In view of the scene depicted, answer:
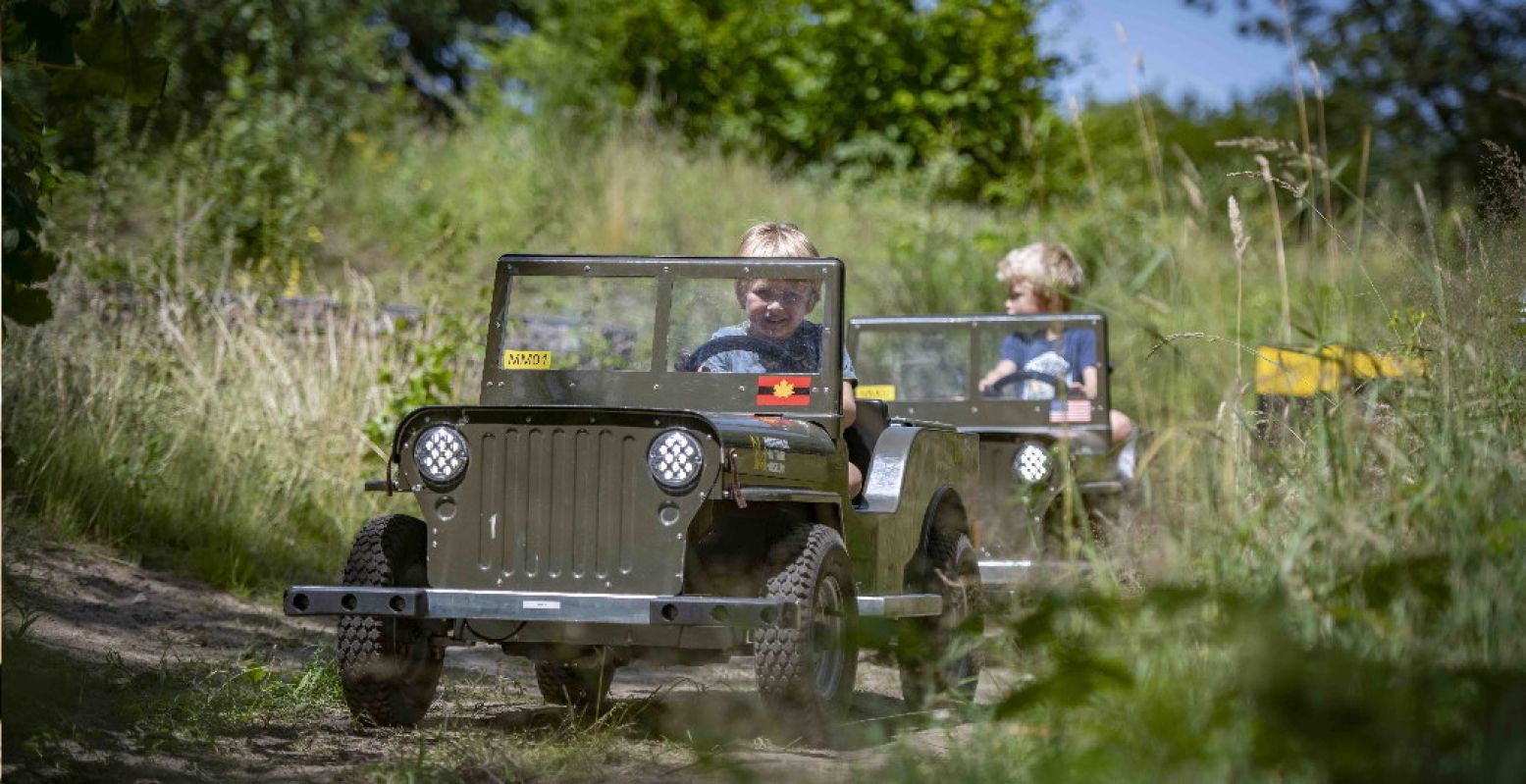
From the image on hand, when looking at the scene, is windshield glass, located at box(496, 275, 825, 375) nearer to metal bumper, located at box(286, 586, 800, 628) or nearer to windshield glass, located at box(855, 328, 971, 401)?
metal bumper, located at box(286, 586, 800, 628)

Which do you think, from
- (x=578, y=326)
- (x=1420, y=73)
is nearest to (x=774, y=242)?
(x=578, y=326)

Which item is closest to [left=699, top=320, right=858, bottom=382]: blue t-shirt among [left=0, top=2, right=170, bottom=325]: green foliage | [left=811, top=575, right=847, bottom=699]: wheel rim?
[left=811, top=575, right=847, bottom=699]: wheel rim

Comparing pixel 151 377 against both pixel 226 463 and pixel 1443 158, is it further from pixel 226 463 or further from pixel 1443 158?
pixel 1443 158

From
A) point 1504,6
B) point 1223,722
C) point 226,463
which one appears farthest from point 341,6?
point 1223,722

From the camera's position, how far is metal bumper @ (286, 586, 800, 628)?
415 cm

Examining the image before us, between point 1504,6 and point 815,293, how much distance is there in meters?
16.9

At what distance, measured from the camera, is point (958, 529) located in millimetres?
6086

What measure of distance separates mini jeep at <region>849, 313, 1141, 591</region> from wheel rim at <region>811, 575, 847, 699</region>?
7.66 ft

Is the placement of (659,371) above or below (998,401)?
below

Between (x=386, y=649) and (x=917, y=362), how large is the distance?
379 cm

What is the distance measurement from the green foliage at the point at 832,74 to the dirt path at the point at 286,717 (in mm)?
10829

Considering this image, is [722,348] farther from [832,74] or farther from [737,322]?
[832,74]

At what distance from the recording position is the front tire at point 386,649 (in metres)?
4.45

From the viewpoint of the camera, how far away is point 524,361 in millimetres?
5359
